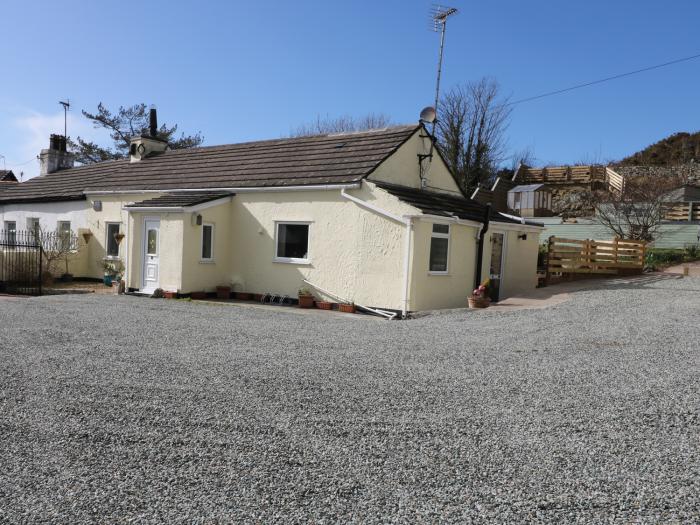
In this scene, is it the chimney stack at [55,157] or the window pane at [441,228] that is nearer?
the window pane at [441,228]

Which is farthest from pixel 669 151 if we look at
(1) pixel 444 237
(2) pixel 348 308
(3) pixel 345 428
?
(3) pixel 345 428

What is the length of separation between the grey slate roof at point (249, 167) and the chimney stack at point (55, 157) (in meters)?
3.26

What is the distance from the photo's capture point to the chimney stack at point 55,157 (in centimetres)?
2788

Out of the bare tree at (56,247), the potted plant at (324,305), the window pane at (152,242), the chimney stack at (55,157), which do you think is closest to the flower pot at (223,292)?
the window pane at (152,242)

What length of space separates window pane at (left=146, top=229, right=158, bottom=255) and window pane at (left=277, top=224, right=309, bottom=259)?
3694 millimetres

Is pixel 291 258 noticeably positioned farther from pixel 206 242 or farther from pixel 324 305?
pixel 206 242

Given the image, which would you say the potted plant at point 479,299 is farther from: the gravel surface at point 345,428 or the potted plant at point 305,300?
the gravel surface at point 345,428

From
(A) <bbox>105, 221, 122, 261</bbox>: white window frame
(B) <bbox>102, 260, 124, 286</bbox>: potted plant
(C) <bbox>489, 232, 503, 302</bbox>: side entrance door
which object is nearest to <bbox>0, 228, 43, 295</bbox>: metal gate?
(B) <bbox>102, 260, 124, 286</bbox>: potted plant

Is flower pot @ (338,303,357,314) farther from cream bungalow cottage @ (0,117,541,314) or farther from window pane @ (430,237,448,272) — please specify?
window pane @ (430,237,448,272)

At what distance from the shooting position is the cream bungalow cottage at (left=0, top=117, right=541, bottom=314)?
14453 millimetres

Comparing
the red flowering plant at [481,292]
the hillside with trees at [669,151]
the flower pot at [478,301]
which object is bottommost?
the flower pot at [478,301]

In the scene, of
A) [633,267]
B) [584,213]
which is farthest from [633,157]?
[633,267]

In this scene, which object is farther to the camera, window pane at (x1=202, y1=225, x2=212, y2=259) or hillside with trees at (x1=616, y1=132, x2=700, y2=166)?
hillside with trees at (x1=616, y1=132, x2=700, y2=166)

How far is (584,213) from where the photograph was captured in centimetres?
3631
